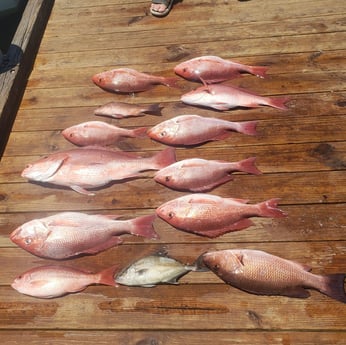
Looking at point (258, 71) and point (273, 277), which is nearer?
point (273, 277)

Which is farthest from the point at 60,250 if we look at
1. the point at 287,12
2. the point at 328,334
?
the point at 287,12

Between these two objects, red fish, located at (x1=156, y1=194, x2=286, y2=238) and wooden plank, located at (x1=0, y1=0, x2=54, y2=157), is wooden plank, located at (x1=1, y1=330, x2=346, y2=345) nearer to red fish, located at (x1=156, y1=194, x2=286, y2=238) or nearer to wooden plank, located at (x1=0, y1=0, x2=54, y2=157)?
red fish, located at (x1=156, y1=194, x2=286, y2=238)

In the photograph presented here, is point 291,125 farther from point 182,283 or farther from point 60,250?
point 60,250

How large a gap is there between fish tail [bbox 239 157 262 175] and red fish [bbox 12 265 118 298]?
1199mm

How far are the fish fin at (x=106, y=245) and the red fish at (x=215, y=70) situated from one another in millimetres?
1772

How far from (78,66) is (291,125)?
2.35 m

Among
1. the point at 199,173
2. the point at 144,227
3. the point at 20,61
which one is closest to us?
the point at 144,227

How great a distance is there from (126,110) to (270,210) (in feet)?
5.23

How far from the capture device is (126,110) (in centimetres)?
372

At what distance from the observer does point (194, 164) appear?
3.12 m

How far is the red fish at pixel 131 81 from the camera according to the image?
3.96m

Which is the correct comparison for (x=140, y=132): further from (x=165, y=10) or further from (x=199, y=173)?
(x=165, y=10)

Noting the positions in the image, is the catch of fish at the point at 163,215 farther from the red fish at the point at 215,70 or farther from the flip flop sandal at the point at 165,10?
the flip flop sandal at the point at 165,10

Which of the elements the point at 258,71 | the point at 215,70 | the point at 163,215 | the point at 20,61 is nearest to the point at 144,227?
the point at 163,215
